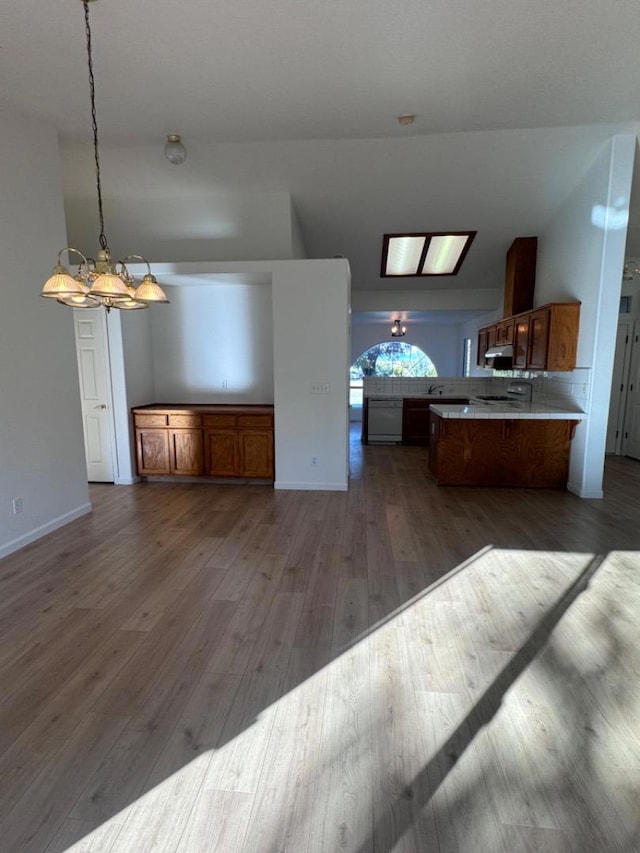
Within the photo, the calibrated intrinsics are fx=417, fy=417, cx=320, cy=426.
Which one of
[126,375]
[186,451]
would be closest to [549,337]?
[186,451]

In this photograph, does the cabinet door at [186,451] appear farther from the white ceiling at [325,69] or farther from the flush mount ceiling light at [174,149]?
the white ceiling at [325,69]

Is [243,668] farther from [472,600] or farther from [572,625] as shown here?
[572,625]

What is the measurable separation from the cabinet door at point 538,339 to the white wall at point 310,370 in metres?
2.13

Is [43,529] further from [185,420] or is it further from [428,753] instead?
[428,753]

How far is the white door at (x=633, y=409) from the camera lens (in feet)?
20.1

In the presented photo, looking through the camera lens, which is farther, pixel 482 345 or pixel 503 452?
pixel 482 345

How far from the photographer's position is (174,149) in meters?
3.57

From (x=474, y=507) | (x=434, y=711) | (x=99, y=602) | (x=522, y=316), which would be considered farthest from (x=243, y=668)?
(x=522, y=316)

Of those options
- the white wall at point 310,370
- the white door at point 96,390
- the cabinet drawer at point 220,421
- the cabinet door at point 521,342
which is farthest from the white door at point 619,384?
the white door at point 96,390

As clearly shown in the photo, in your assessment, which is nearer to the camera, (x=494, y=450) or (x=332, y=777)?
(x=332, y=777)

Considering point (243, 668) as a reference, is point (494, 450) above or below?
above

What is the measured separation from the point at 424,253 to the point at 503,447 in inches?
136

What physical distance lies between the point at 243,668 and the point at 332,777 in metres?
0.66

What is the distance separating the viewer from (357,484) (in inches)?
194
